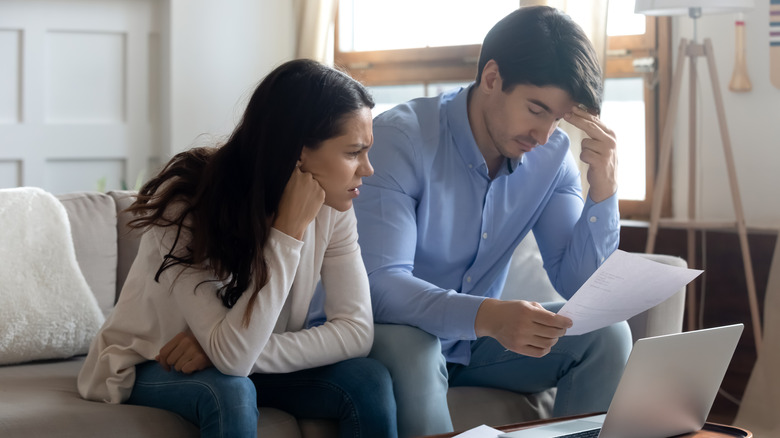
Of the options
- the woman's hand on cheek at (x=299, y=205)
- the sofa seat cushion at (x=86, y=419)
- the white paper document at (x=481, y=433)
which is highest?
the woman's hand on cheek at (x=299, y=205)

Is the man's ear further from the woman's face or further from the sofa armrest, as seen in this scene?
the sofa armrest

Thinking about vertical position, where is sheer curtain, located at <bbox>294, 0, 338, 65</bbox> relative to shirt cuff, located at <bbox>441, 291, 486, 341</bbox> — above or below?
above

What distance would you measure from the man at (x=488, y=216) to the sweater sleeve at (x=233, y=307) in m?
0.23

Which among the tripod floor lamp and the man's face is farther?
the tripod floor lamp

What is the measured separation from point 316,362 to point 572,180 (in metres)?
0.73

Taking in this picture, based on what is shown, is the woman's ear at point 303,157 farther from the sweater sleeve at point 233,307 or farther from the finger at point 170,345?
the finger at point 170,345

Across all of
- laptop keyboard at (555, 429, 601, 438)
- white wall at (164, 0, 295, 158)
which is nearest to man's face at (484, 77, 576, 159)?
laptop keyboard at (555, 429, 601, 438)

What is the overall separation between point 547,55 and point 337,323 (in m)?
0.61

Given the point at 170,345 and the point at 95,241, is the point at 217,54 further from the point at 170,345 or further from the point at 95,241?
the point at 170,345

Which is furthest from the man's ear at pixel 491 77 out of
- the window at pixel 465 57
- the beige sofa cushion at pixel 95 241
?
the window at pixel 465 57

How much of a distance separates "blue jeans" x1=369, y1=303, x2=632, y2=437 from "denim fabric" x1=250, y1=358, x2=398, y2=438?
4 cm

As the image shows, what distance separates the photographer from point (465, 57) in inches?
139

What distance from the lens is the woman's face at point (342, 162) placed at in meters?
1.47

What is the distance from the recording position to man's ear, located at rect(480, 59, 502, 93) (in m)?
1.71
